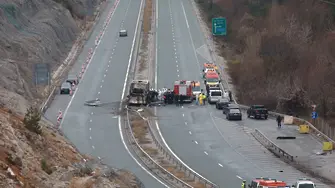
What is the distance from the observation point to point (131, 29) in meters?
122

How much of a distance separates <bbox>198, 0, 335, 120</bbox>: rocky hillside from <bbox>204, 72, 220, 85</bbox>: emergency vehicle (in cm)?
217

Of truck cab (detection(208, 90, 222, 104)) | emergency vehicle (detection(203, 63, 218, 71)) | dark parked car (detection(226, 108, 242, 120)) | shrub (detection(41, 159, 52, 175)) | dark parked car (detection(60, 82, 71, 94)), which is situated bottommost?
dark parked car (detection(226, 108, 242, 120))

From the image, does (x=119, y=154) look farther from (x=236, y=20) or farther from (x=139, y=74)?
(x=236, y=20)

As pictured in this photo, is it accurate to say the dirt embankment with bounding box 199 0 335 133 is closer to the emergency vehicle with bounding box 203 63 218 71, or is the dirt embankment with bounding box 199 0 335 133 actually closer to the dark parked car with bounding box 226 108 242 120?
the emergency vehicle with bounding box 203 63 218 71

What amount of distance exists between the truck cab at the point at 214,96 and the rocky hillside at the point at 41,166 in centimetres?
3348

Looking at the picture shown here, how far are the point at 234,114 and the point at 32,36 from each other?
3375cm

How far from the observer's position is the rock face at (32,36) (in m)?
76.1

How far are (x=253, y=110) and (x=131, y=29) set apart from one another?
177 ft

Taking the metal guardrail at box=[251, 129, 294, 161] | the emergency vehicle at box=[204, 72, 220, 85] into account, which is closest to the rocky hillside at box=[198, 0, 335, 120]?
the emergency vehicle at box=[204, 72, 220, 85]

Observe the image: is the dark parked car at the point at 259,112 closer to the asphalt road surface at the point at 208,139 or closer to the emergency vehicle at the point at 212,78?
the asphalt road surface at the point at 208,139

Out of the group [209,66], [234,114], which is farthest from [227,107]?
[209,66]

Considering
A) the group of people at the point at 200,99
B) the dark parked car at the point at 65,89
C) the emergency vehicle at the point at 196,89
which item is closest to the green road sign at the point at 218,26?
the emergency vehicle at the point at 196,89

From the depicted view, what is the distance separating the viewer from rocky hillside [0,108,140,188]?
106 feet

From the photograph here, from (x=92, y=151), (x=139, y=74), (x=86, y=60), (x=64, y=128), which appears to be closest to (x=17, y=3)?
(x=86, y=60)
